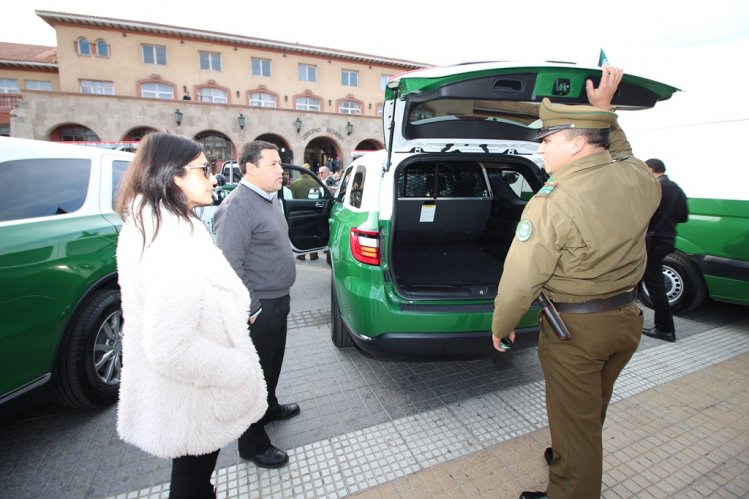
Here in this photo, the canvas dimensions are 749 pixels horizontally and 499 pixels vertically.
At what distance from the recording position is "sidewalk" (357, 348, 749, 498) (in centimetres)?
201

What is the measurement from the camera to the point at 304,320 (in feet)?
14.1

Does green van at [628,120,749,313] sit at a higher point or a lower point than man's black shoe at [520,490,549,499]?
higher

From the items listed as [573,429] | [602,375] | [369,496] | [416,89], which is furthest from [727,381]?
[416,89]

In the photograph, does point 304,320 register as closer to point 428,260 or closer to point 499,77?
point 428,260

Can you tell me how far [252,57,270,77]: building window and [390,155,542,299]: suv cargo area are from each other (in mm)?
24833

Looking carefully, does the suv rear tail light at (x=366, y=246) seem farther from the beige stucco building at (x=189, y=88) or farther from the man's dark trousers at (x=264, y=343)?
the beige stucco building at (x=189, y=88)

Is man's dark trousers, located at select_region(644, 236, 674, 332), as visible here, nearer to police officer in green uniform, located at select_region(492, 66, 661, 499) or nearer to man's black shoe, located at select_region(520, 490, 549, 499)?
police officer in green uniform, located at select_region(492, 66, 661, 499)

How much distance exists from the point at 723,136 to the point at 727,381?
2.57 metres

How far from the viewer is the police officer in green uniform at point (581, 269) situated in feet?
5.00

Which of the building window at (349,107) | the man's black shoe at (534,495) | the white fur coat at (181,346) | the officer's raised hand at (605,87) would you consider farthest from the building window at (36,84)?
the man's black shoe at (534,495)

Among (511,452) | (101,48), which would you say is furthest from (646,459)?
(101,48)

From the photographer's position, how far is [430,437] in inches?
94.3

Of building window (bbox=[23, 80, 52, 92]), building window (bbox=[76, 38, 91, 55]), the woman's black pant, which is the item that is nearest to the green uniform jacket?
the woman's black pant

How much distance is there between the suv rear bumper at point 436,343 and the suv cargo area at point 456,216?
1221 millimetres
